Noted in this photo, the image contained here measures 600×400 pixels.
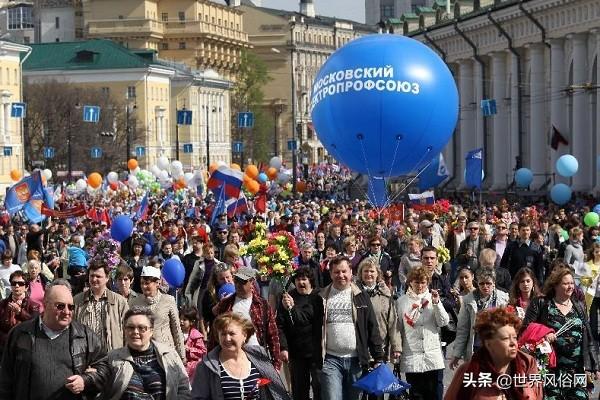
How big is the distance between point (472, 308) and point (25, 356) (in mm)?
4422

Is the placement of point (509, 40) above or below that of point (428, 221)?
above

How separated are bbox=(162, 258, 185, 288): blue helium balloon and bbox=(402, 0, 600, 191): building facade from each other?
115 feet

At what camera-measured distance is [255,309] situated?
13234 millimetres

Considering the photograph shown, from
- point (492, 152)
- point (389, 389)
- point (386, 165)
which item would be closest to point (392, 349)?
point (389, 389)

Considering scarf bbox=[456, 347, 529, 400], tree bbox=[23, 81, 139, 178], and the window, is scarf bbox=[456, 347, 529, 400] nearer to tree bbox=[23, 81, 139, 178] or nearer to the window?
tree bbox=[23, 81, 139, 178]

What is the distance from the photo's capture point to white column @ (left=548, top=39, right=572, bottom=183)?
6137 centimetres

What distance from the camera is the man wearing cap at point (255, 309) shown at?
13156 mm

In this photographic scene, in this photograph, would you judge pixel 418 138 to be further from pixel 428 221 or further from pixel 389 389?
pixel 389 389

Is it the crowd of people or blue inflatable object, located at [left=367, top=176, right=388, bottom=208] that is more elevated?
blue inflatable object, located at [left=367, top=176, right=388, bottom=208]

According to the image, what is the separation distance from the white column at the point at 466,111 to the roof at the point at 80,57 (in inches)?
1673

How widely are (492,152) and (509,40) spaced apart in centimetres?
607

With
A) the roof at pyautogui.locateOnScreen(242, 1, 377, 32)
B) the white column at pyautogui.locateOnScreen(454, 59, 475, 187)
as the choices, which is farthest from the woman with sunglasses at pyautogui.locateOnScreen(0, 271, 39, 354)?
Result: the roof at pyautogui.locateOnScreen(242, 1, 377, 32)

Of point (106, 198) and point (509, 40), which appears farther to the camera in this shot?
point (509, 40)

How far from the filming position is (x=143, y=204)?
36.4m
